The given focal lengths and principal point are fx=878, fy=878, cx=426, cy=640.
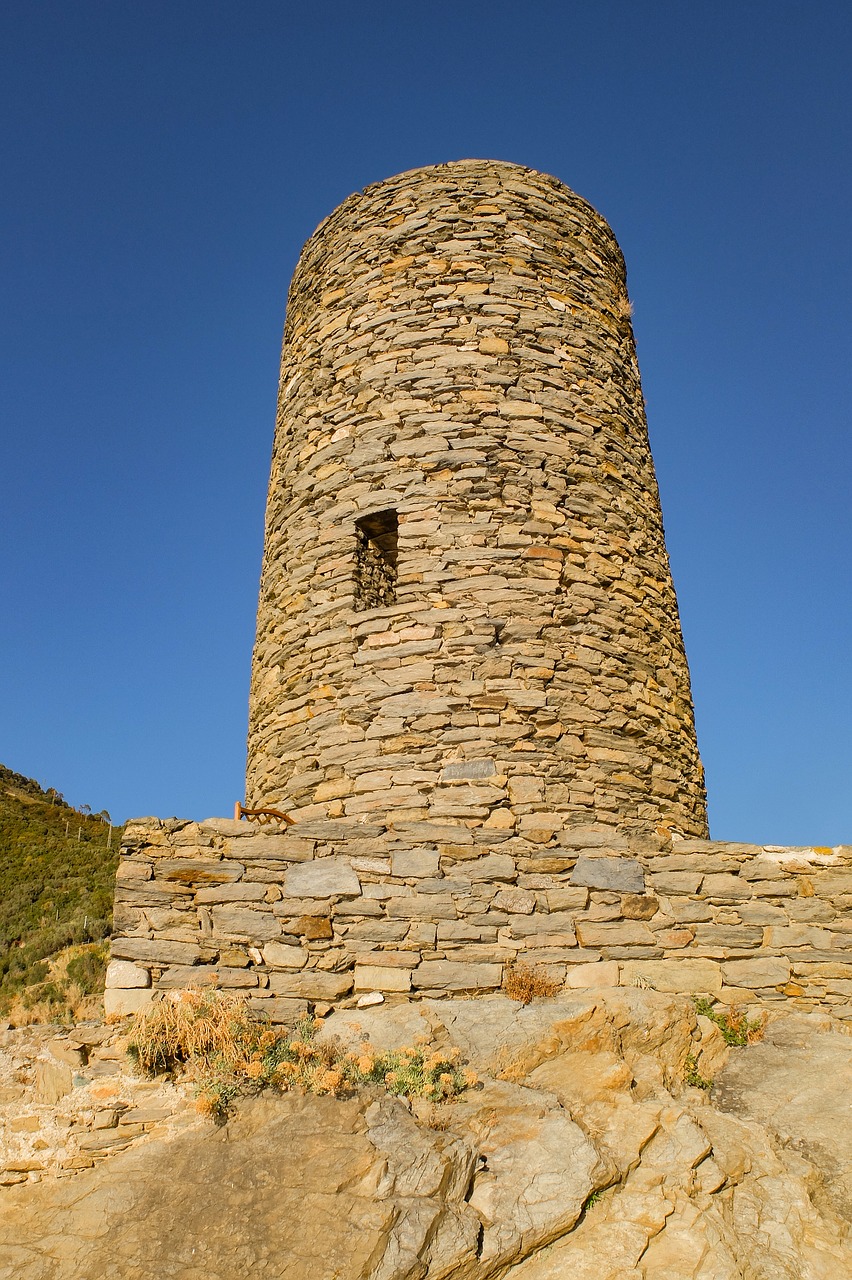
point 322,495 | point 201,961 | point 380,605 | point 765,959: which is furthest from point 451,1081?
point 322,495

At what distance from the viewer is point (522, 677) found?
6.24 meters

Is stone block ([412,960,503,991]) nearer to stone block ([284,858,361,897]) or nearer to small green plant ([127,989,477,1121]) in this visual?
small green plant ([127,989,477,1121])

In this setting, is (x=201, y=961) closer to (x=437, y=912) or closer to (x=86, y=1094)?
(x=86, y=1094)

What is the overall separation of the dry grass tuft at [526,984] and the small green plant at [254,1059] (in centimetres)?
62

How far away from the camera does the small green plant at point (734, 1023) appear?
208 inches

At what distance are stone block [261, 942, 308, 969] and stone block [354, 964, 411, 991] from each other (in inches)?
13.1

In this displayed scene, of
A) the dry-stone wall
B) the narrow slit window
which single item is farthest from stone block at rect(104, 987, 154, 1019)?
the narrow slit window

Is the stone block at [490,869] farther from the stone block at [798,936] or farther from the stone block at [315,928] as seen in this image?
the stone block at [798,936]

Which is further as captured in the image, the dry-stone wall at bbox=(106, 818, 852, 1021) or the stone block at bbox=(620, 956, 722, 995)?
the stone block at bbox=(620, 956, 722, 995)

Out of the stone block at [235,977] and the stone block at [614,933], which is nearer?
the stone block at [235,977]

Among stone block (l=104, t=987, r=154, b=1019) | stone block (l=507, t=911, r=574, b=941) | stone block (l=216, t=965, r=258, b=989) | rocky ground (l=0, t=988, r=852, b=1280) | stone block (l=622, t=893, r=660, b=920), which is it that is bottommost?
rocky ground (l=0, t=988, r=852, b=1280)

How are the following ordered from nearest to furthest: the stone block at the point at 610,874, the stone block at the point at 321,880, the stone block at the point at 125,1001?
the stone block at the point at 125,1001
the stone block at the point at 321,880
the stone block at the point at 610,874

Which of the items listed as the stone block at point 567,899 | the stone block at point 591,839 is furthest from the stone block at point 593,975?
the stone block at point 591,839

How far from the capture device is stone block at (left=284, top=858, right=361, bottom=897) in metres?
5.34
